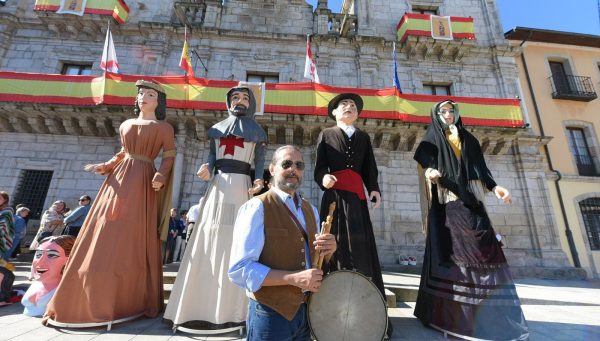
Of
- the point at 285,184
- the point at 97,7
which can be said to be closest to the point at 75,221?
the point at 285,184

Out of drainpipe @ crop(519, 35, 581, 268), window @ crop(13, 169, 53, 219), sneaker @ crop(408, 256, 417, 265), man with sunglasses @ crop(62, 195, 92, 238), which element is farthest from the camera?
drainpipe @ crop(519, 35, 581, 268)

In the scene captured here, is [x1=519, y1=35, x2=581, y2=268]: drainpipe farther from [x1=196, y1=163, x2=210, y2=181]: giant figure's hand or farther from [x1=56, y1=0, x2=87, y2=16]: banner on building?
[x1=56, y1=0, x2=87, y2=16]: banner on building

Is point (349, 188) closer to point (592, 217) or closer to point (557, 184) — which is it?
point (557, 184)

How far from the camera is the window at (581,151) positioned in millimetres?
11844

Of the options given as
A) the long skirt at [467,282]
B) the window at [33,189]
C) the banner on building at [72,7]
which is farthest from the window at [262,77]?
the long skirt at [467,282]

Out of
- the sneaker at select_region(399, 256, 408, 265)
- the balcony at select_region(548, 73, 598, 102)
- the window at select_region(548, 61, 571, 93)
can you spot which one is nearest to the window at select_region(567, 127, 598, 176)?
the balcony at select_region(548, 73, 598, 102)

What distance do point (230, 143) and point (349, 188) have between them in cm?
141

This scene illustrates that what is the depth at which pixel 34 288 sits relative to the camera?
9.84ft

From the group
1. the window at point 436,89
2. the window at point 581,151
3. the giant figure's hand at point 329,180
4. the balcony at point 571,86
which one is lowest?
the giant figure's hand at point 329,180

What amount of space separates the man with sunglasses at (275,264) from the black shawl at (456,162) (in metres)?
2.16

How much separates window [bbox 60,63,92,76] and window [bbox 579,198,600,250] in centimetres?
2172

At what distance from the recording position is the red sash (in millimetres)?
2674

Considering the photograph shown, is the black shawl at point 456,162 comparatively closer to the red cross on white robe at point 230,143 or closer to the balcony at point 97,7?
the red cross on white robe at point 230,143

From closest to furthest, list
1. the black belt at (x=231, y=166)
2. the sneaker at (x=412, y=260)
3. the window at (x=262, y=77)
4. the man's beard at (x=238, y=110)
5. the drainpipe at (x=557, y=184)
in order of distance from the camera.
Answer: the black belt at (x=231, y=166) < the man's beard at (x=238, y=110) < the sneaker at (x=412, y=260) < the drainpipe at (x=557, y=184) < the window at (x=262, y=77)
